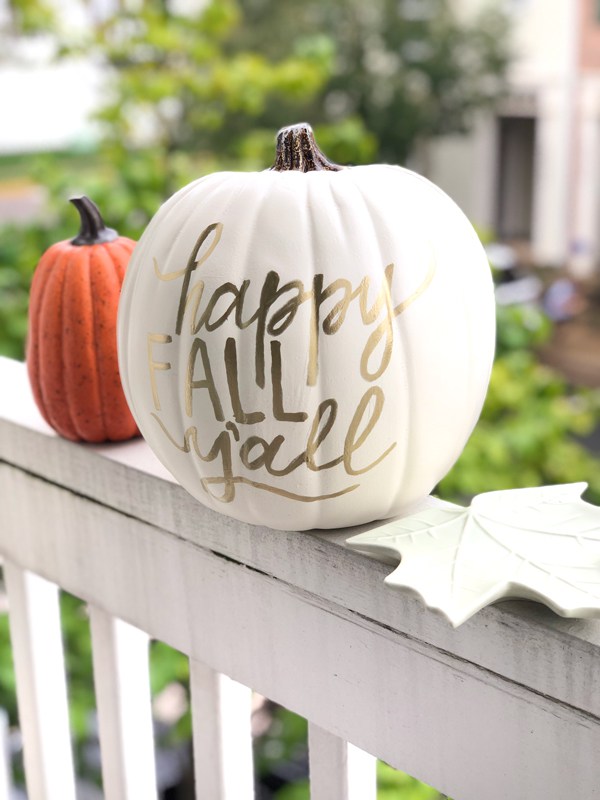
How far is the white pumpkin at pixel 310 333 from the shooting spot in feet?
1.34

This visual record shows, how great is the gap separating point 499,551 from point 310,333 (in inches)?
5.0

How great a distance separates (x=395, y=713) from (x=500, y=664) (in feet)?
0.27

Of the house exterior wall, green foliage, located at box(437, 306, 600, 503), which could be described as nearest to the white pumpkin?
green foliage, located at box(437, 306, 600, 503)

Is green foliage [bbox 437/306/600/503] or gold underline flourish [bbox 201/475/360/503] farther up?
gold underline flourish [bbox 201/475/360/503]

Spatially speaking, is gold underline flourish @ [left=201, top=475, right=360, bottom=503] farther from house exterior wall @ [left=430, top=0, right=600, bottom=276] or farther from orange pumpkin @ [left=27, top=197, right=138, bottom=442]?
house exterior wall @ [left=430, top=0, right=600, bottom=276]

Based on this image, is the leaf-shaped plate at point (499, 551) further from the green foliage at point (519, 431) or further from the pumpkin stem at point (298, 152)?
the green foliage at point (519, 431)

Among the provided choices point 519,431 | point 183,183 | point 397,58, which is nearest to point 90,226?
point 183,183

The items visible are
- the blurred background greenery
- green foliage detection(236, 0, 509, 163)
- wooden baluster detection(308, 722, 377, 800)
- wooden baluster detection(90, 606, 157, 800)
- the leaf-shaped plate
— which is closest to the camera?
the leaf-shaped plate

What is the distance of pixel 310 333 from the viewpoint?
0.41 metres

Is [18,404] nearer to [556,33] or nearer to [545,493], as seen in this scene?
[545,493]

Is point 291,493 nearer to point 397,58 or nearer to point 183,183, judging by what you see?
point 183,183

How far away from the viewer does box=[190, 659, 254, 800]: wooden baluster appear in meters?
0.57

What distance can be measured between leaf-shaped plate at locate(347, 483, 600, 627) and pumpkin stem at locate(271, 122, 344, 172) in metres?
0.18

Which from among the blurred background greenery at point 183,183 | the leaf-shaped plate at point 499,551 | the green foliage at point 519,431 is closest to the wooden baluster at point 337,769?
the leaf-shaped plate at point 499,551
